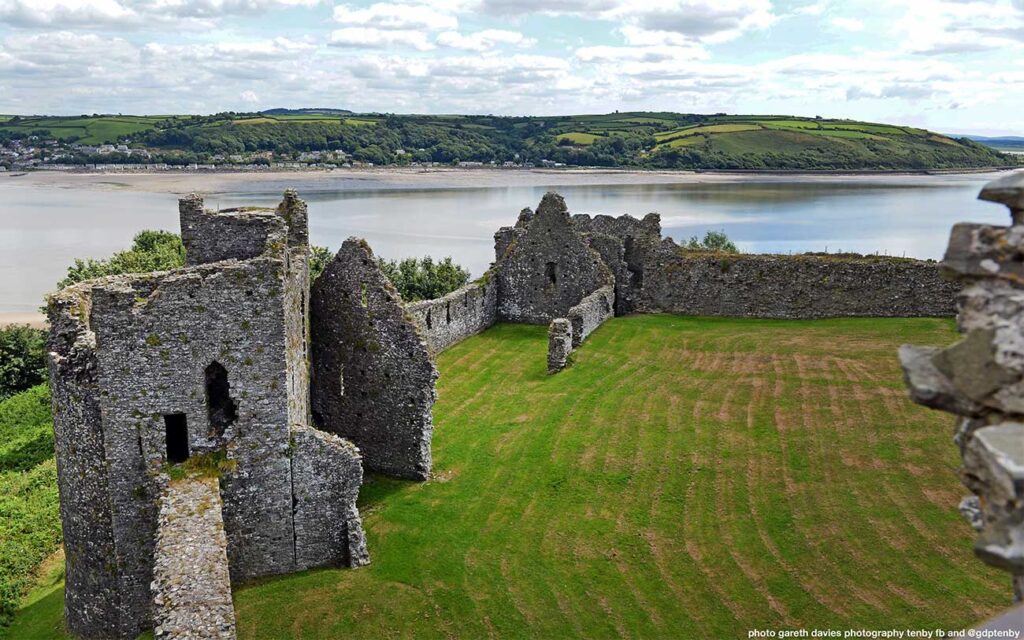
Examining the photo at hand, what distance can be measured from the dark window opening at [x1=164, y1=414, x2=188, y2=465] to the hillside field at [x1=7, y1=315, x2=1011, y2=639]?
2267mm

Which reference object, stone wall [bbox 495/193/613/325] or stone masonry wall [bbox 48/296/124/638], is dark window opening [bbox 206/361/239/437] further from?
stone wall [bbox 495/193/613/325]

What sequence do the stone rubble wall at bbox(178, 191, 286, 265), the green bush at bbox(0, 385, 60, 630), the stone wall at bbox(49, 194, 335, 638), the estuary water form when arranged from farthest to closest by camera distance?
the estuary water
the green bush at bbox(0, 385, 60, 630)
the stone rubble wall at bbox(178, 191, 286, 265)
the stone wall at bbox(49, 194, 335, 638)

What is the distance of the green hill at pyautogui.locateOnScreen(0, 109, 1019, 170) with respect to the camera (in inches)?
5778

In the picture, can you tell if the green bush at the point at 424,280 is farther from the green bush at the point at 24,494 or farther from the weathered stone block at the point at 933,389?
the weathered stone block at the point at 933,389

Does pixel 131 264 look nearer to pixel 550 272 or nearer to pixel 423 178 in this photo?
pixel 550 272

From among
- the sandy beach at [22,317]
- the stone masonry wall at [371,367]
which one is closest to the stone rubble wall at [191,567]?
the stone masonry wall at [371,367]

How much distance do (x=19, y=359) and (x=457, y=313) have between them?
71.8ft

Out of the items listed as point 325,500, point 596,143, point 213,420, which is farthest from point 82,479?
point 596,143

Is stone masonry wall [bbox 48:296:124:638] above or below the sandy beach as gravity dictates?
above

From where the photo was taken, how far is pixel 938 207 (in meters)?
101

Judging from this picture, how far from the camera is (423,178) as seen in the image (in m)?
140

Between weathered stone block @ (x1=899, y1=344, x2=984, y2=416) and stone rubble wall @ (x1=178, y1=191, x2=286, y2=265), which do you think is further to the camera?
stone rubble wall @ (x1=178, y1=191, x2=286, y2=265)

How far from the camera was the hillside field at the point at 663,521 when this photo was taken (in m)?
12.0

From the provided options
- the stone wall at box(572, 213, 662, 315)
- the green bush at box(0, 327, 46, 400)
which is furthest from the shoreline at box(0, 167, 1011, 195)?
the stone wall at box(572, 213, 662, 315)
